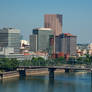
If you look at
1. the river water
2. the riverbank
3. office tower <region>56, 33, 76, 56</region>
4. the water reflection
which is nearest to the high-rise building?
office tower <region>56, 33, 76, 56</region>

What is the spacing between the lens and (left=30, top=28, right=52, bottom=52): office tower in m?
127

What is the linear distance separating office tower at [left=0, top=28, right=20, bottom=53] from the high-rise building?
139 feet

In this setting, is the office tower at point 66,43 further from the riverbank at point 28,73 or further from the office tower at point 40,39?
the riverbank at point 28,73

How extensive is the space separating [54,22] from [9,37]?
47.8 meters

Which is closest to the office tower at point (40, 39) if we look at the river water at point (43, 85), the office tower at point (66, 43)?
the office tower at point (66, 43)

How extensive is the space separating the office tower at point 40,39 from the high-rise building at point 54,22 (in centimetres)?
2106

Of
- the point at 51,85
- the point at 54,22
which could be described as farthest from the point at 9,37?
the point at 51,85

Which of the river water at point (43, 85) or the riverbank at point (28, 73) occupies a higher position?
the riverbank at point (28, 73)

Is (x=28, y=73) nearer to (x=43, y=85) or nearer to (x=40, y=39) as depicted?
(x=43, y=85)

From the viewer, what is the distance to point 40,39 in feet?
419

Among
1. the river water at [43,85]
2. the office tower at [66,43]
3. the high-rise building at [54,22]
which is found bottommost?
the river water at [43,85]

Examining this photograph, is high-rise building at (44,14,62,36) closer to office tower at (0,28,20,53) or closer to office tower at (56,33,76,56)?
office tower at (56,33,76,56)

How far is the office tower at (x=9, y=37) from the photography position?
4168 inches

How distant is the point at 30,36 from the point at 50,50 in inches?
445
